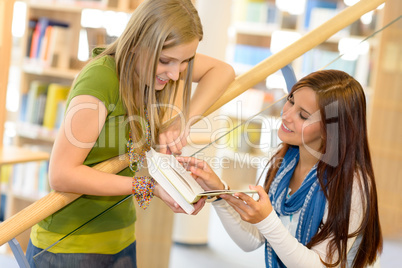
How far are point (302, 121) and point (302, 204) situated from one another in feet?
0.62

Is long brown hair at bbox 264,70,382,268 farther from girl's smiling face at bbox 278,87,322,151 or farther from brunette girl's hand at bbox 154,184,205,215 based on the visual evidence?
brunette girl's hand at bbox 154,184,205,215

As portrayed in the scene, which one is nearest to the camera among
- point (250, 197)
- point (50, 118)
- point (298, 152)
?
point (250, 197)

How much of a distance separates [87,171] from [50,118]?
244 cm

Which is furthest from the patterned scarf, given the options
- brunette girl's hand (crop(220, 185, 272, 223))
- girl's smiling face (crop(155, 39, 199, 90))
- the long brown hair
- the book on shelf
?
the book on shelf

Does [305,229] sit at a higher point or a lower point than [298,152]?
lower

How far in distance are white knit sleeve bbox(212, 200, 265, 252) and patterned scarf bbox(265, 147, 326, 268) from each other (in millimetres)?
44

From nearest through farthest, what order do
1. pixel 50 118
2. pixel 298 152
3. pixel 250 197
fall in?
pixel 250 197, pixel 298 152, pixel 50 118

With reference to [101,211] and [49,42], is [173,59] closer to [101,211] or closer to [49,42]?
[101,211]

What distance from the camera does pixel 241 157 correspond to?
121 centimetres

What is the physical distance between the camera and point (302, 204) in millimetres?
1144

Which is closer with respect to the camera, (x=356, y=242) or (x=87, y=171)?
(x=87, y=171)

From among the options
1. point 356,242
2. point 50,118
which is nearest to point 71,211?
point 356,242

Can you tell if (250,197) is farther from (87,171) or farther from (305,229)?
(87,171)

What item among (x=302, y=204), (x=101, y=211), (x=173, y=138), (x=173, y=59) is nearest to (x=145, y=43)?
(x=173, y=59)
